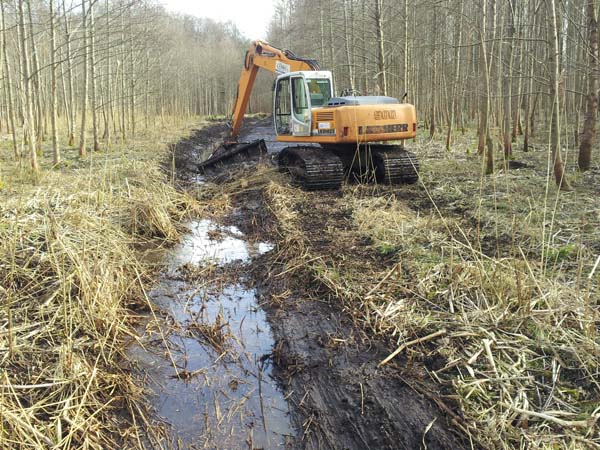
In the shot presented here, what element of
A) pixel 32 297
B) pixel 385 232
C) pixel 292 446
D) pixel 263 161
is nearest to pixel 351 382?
pixel 292 446

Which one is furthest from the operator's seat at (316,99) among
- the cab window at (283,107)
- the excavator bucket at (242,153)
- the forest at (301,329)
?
the forest at (301,329)

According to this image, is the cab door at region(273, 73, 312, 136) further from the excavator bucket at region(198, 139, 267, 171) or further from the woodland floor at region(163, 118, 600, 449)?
the excavator bucket at region(198, 139, 267, 171)

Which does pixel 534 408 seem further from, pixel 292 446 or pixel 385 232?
pixel 385 232

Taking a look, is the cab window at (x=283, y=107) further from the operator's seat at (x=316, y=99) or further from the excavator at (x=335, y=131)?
the operator's seat at (x=316, y=99)

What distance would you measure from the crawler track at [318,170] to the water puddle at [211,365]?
3.92 metres

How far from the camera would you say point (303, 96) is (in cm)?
1050

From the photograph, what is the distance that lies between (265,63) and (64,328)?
10178 mm

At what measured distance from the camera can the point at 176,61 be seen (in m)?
33.8

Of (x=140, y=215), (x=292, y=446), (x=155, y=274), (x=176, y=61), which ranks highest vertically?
(x=176, y=61)

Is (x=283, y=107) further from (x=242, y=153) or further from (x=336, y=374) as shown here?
(x=336, y=374)

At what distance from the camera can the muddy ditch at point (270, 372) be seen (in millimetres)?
3041

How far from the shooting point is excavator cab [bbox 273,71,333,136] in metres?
10.3

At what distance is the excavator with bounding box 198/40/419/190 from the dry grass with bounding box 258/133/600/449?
261 centimetres

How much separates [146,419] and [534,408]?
250cm
